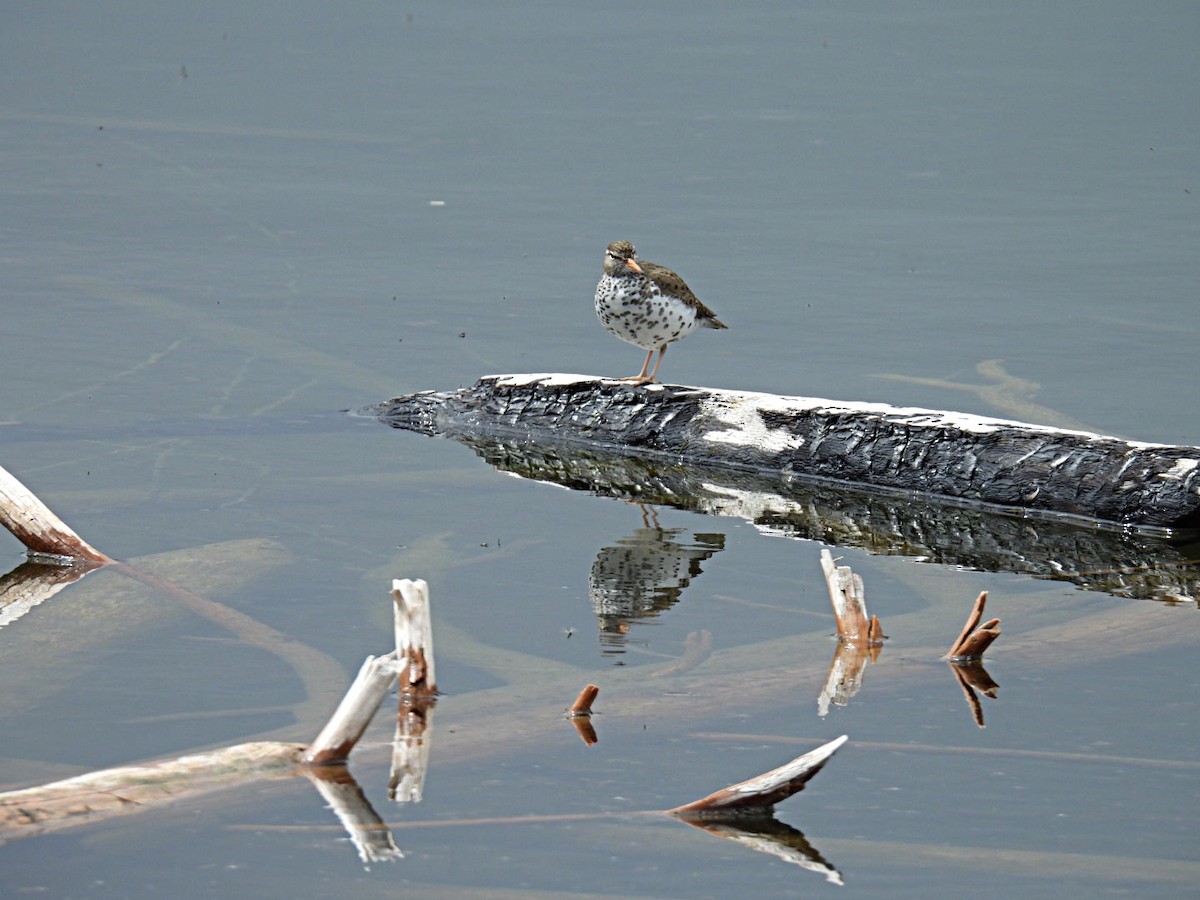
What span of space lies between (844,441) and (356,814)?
4893 millimetres

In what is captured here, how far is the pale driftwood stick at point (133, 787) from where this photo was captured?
Answer: 5.22m

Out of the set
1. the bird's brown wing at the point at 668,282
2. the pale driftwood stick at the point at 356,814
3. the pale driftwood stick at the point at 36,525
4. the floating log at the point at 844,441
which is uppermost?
the bird's brown wing at the point at 668,282

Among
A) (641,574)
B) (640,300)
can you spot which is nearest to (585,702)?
(641,574)

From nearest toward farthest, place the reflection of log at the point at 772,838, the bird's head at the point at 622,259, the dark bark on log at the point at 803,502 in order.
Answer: the reflection of log at the point at 772,838
the dark bark on log at the point at 803,502
the bird's head at the point at 622,259

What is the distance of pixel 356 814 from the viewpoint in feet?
18.1

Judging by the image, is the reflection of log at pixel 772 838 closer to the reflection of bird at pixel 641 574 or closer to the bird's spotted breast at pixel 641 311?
the reflection of bird at pixel 641 574

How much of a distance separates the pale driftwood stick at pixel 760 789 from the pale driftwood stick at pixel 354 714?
950mm

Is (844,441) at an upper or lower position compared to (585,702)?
upper

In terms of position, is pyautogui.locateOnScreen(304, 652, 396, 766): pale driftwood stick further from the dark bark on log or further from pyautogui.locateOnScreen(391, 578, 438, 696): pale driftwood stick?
the dark bark on log

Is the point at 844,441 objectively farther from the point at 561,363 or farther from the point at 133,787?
the point at 133,787

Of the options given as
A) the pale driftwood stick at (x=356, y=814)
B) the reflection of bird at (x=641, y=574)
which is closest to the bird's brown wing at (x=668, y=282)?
the reflection of bird at (x=641, y=574)

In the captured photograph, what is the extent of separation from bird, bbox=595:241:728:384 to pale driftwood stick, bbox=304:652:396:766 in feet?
16.3

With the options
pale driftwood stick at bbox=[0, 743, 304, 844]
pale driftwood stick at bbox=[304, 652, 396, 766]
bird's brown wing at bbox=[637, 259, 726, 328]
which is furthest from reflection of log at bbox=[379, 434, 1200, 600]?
pale driftwood stick at bbox=[0, 743, 304, 844]

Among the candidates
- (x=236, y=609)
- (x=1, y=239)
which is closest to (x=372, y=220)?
(x=1, y=239)
